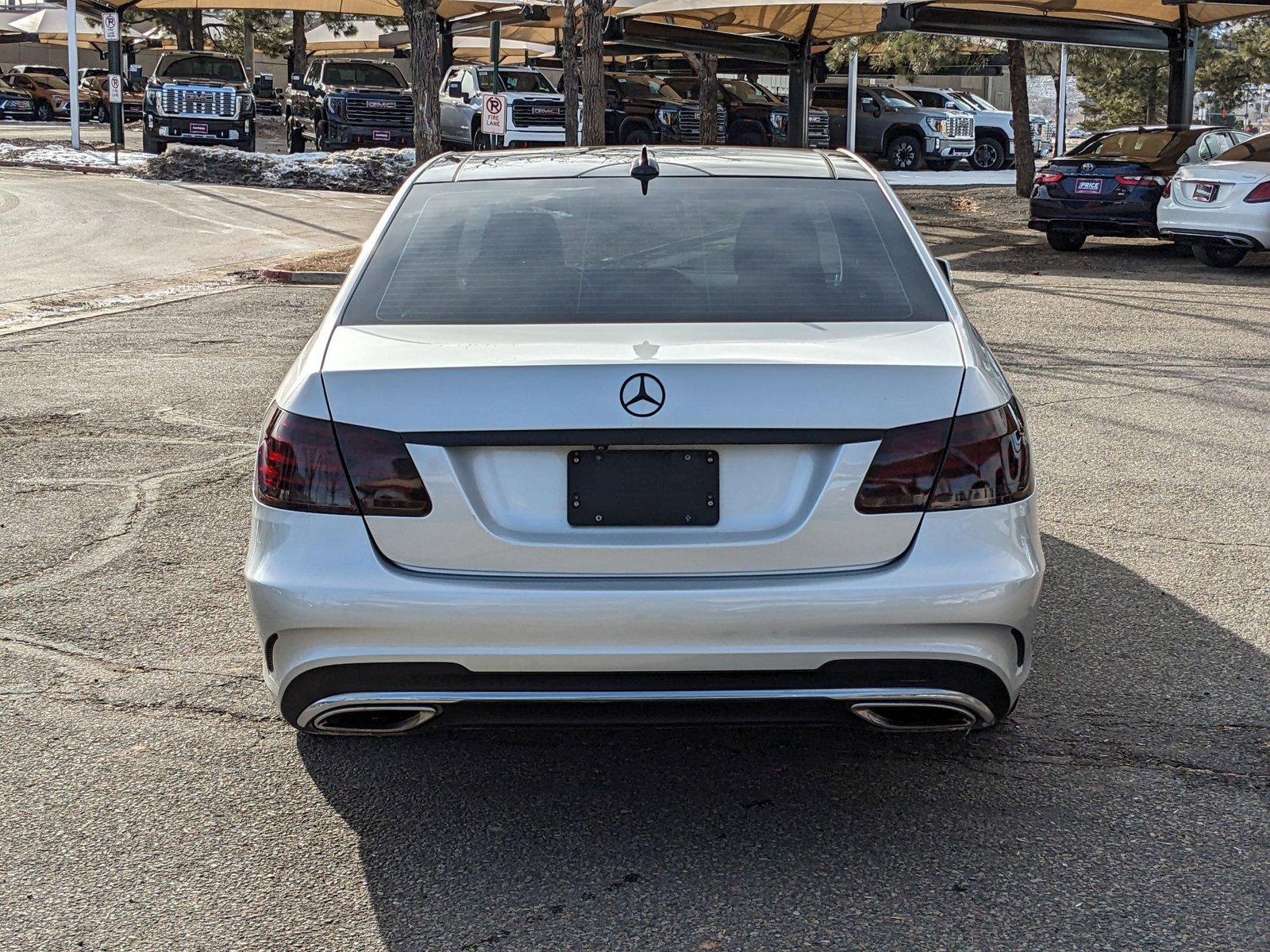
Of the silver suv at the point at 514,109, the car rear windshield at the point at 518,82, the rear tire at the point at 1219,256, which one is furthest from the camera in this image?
the car rear windshield at the point at 518,82

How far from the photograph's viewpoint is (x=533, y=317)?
146 inches

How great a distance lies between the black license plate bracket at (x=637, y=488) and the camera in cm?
326

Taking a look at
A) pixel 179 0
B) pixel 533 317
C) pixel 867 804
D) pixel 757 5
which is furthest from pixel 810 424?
pixel 179 0

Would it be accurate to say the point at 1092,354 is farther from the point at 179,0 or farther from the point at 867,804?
the point at 179,0

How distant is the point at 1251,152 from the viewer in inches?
674

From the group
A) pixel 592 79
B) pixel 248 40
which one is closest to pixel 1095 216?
pixel 592 79

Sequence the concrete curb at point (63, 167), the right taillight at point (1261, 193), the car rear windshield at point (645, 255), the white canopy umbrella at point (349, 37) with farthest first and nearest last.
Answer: the white canopy umbrella at point (349, 37) → the concrete curb at point (63, 167) → the right taillight at point (1261, 193) → the car rear windshield at point (645, 255)

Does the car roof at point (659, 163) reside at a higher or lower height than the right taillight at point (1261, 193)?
higher

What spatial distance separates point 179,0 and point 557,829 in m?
36.3

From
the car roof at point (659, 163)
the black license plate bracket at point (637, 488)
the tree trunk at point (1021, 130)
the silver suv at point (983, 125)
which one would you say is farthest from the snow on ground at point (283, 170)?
the black license plate bracket at point (637, 488)

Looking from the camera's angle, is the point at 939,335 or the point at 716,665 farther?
the point at 939,335

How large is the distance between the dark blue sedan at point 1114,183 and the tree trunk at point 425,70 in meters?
7.78

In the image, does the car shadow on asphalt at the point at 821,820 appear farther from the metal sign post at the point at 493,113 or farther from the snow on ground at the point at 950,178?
the snow on ground at the point at 950,178

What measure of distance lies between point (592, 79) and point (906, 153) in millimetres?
15707
